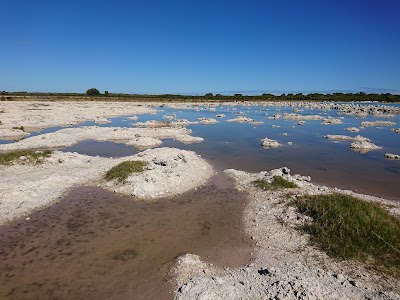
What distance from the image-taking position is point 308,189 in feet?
59.5

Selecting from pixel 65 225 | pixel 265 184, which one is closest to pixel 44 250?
pixel 65 225

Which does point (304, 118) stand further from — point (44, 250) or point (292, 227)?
point (44, 250)

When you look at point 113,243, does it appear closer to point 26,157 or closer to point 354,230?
point 354,230

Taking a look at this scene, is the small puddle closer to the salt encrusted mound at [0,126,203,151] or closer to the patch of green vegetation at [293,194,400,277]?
the salt encrusted mound at [0,126,203,151]

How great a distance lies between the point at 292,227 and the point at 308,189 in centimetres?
542

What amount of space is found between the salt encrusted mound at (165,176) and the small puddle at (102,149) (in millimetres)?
6525

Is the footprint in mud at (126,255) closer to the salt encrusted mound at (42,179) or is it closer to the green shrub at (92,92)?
the salt encrusted mound at (42,179)

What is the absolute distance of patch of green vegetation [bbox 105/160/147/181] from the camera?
19.5 m

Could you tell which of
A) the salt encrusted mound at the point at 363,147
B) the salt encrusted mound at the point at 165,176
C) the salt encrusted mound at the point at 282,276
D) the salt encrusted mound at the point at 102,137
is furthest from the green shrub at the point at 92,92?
the salt encrusted mound at the point at 282,276

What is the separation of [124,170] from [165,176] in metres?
2.79

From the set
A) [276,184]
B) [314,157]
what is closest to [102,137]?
[314,157]

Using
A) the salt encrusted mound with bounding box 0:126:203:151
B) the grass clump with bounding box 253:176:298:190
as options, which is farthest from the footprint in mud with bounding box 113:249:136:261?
the salt encrusted mound with bounding box 0:126:203:151

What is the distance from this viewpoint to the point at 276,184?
61.4 ft

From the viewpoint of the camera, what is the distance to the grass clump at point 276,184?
1839cm
